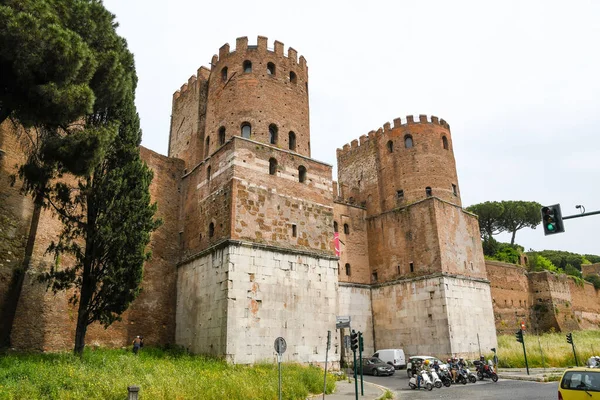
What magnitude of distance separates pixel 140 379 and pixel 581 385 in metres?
9.91

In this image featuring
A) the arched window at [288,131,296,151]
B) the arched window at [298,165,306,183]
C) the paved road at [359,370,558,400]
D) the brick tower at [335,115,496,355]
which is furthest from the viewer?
the brick tower at [335,115,496,355]

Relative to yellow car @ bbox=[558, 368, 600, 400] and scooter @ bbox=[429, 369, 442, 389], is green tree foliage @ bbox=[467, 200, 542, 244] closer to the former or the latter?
scooter @ bbox=[429, 369, 442, 389]

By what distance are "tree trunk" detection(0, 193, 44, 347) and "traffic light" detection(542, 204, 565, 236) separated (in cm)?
1500

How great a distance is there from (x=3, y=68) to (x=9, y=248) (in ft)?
24.4

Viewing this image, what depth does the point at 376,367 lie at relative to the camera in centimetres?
2148

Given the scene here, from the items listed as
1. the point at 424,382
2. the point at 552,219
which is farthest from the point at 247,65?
the point at 424,382

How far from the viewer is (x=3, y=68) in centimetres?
1085

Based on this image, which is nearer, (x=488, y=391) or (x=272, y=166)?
(x=488, y=391)

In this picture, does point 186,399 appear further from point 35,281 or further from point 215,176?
point 215,176

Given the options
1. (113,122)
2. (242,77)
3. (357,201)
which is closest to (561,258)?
(357,201)

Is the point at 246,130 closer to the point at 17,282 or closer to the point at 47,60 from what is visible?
the point at 47,60

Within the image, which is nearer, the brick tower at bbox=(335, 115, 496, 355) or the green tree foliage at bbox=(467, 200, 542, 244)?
the brick tower at bbox=(335, 115, 496, 355)

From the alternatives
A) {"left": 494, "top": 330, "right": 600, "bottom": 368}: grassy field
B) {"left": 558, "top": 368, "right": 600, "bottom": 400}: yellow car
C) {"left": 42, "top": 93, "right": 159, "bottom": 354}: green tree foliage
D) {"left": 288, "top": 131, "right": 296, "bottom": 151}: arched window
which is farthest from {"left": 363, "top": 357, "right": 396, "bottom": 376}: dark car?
{"left": 558, "top": 368, "right": 600, "bottom": 400}: yellow car

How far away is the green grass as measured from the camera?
10.1 metres
